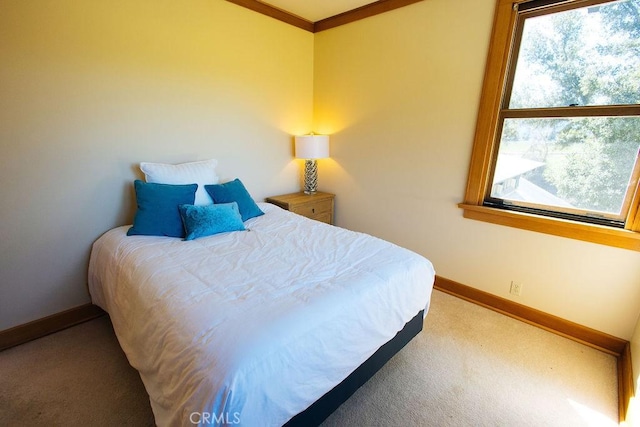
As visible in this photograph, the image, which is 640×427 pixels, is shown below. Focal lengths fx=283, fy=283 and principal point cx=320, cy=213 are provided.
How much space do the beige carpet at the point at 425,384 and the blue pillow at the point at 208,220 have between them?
2.95 feet

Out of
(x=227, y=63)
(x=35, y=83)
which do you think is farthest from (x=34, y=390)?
(x=227, y=63)

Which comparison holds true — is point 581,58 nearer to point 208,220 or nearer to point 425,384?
point 425,384

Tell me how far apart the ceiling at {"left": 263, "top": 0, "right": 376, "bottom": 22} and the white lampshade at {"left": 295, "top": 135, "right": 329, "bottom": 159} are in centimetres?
122

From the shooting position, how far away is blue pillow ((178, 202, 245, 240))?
1.97 meters

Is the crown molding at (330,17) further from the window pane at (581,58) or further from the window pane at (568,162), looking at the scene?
the window pane at (568,162)

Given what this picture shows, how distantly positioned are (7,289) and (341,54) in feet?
11.0

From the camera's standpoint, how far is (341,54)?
3004 mm

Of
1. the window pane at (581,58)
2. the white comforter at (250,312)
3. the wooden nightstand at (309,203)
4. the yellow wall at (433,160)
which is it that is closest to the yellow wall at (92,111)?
the white comforter at (250,312)

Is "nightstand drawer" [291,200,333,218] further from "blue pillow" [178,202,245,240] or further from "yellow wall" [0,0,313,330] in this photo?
"blue pillow" [178,202,245,240]

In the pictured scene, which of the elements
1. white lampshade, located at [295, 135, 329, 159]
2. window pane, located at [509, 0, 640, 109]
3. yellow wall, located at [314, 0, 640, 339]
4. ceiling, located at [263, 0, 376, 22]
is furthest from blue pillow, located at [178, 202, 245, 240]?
window pane, located at [509, 0, 640, 109]

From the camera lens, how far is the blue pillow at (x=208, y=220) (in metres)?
1.97

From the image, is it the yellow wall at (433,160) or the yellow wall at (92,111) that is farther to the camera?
the yellow wall at (433,160)

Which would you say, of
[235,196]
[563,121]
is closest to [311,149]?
[235,196]

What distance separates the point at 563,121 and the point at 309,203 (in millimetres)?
2192
